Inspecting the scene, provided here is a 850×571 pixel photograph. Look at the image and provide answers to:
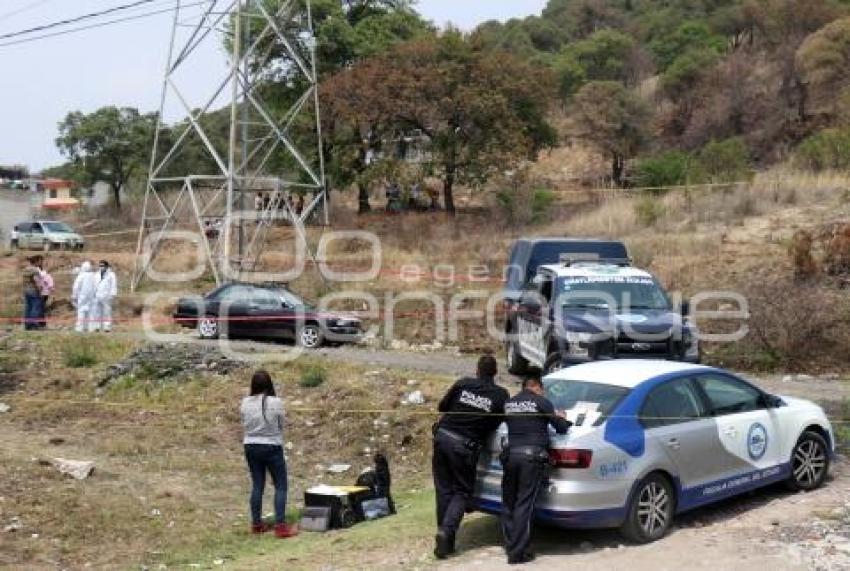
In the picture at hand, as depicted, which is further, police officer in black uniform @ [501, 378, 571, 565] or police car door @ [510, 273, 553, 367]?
police car door @ [510, 273, 553, 367]

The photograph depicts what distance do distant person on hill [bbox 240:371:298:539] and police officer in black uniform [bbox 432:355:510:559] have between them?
246 cm

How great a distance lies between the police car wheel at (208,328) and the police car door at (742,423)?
52.8ft

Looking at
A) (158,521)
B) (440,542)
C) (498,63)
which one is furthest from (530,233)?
(440,542)

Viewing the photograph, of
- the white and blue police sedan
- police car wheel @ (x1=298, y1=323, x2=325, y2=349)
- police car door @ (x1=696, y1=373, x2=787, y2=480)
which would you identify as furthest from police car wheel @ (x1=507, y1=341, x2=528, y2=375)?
police car door @ (x1=696, y1=373, x2=787, y2=480)

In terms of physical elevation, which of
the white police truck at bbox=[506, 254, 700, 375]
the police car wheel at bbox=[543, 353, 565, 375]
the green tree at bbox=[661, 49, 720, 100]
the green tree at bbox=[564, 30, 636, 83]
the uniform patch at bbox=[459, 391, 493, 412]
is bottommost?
the police car wheel at bbox=[543, 353, 565, 375]

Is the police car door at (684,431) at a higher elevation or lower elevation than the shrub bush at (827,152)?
lower

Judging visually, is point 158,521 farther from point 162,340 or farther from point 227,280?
point 227,280

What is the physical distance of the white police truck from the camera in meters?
14.4

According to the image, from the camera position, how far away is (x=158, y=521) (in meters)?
12.1

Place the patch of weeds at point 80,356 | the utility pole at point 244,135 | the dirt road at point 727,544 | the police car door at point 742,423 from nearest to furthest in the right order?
the dirt road at point 727,544 → the police car door at point 742,423 → the patch of weeds at point 80,356 → the utility pole at point 244,135

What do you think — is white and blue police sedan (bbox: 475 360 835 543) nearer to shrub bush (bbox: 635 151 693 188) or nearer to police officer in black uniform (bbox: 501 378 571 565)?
police officer in black uniform (bbox: 501 378 571 565)

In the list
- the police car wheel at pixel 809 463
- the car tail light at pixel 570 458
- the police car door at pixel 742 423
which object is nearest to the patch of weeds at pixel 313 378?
the police car door at pixel 742 423

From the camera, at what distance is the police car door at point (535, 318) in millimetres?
15883

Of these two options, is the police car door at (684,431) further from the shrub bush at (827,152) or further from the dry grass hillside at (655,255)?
the shrub bush at (827,152)
